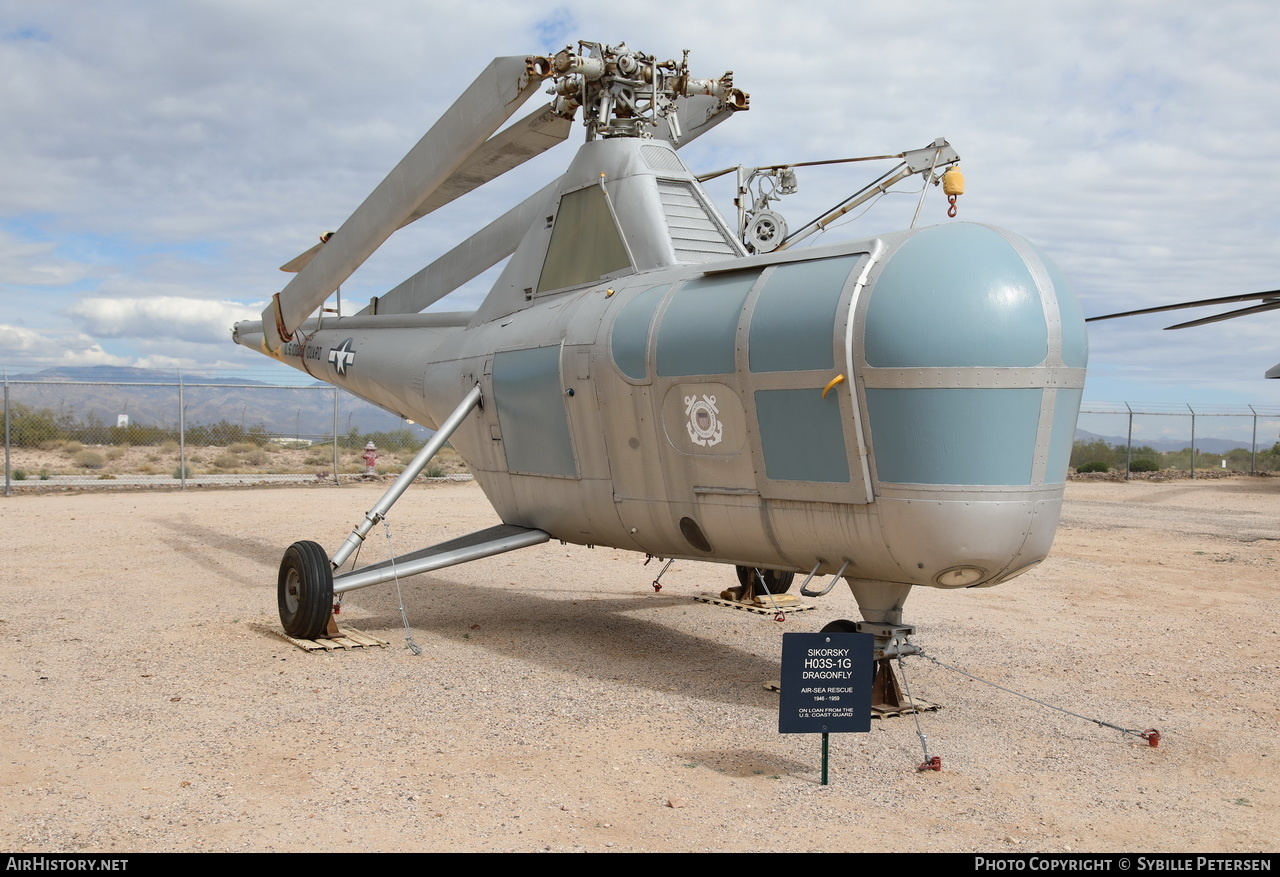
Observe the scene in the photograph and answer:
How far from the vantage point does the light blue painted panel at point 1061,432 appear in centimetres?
584

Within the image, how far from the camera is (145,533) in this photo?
15172 millimetres

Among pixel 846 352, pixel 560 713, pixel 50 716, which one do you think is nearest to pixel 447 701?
pixel 560 713

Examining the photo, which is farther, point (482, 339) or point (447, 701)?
point (482, 339)

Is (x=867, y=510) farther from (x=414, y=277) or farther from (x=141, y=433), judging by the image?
(x=141, y=433)

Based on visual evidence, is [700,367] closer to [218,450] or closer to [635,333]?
[635,333]

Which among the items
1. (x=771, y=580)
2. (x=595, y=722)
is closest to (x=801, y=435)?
(x=595, y=722)

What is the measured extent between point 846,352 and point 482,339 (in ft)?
14.0

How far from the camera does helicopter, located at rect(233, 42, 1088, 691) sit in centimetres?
573

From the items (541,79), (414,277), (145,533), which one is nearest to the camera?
(541,79)

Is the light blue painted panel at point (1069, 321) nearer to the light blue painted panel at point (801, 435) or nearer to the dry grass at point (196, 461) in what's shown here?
the light blue painted panel at point (801, 435)

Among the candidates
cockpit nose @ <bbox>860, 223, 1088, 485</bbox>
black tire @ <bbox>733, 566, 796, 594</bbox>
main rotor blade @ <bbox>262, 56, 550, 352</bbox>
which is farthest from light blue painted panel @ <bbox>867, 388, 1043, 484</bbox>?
black tire @ <bbox>733, 566, 796, 594</bbox>

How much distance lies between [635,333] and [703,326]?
66cm

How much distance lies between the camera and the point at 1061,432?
593cm
